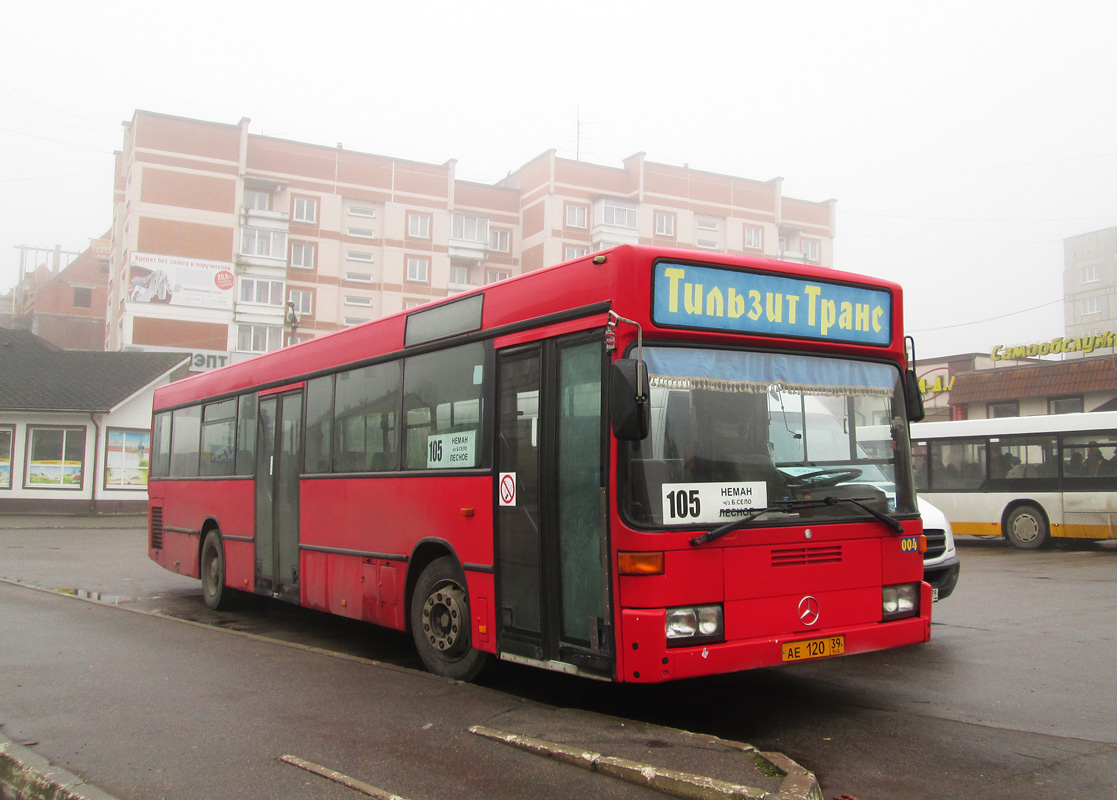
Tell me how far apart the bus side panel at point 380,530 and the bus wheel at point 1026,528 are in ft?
51.3

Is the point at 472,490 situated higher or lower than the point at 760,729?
higher

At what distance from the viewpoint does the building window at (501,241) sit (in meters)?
66.9

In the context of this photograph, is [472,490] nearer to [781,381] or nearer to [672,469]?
[672,469]

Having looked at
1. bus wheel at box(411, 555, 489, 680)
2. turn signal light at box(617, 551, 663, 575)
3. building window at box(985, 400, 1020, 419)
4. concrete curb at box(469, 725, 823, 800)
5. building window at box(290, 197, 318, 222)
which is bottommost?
concrete curb at box(469, 725, 823, 800)

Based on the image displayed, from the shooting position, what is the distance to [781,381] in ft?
20.1

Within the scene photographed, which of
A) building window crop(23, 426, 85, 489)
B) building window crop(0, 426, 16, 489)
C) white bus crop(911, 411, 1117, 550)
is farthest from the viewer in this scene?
building window crop(23, 426, 85, 489)

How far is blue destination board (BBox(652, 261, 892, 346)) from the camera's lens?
5.92m

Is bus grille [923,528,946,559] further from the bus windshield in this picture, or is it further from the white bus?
the white bus

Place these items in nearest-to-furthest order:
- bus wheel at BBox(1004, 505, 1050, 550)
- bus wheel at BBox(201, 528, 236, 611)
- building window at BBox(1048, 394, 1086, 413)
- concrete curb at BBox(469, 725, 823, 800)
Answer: concrete curb at BBox(469, 725, 823, 800), bus wheel at BBox(201, 528, 236, 611), bus wheel at BBox(1004, 505, 1050, 550), building window at BBox(1048, 394, 1086, 413)

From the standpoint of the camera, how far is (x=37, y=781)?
5.12 metres

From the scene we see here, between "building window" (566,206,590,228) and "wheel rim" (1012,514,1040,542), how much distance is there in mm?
47765

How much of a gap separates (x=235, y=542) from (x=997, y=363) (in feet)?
142

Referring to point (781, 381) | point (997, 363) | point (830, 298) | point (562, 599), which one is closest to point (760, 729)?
point (562, 599)

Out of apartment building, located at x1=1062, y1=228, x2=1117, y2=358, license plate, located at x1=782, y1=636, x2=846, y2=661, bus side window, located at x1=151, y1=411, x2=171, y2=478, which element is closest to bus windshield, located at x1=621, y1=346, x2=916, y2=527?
license plate, located at x1=782, y1=636, x2=846, y2=661
